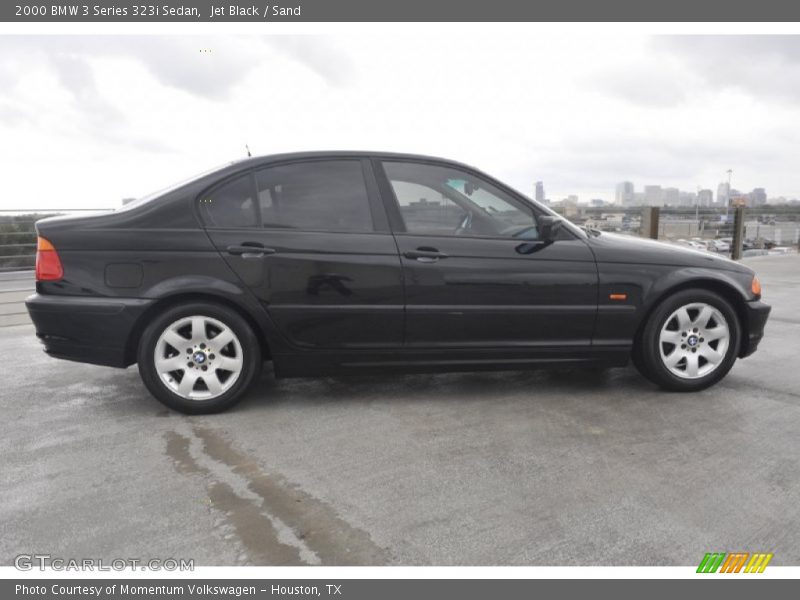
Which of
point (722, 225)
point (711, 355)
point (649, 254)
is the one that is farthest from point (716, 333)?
point (722, 225)

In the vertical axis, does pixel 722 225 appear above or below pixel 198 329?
above

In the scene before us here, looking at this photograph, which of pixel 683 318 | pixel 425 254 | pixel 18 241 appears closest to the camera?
pixel 425 254

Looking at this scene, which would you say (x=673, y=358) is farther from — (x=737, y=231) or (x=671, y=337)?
(x=737, y=231)

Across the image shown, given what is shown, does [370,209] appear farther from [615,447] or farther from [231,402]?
[615,447]

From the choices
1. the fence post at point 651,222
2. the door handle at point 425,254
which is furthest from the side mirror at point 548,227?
the fence post at point 651,222

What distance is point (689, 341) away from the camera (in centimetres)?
396

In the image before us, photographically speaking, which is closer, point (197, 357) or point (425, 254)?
point (197, 357)

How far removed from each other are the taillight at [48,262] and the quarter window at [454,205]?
200cm

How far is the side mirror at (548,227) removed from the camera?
Result: 12.2 ft

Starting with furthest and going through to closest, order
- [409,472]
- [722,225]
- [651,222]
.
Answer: [722,225] → [651,222] → [409,472]

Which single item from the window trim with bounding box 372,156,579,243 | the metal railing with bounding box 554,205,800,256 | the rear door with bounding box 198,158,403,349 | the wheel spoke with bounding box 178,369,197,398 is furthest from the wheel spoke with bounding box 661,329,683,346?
the metal railing with bounding box 554,205,800,256

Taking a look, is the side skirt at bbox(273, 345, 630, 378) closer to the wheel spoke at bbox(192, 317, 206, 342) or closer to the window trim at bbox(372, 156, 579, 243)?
the wheel spoke at bbox(192, 317, 206, 342)

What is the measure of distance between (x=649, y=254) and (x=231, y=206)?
271 cm

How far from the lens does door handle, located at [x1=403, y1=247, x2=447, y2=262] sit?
362 centimetres
